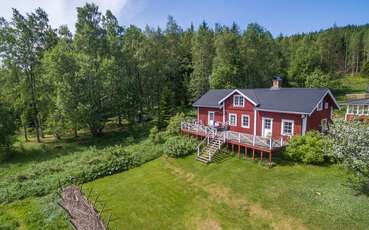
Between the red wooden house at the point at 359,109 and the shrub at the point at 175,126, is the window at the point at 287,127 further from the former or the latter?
the red wooden house at the point at 359,109

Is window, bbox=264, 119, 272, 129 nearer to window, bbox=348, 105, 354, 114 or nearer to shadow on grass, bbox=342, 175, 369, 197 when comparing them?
shadow on grass, bbox=342, 175, 369, 197

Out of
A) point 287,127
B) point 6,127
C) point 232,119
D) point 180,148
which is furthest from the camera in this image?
point 6,127

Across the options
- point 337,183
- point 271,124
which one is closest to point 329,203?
point 337,183

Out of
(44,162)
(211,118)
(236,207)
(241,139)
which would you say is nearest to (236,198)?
(236,207)

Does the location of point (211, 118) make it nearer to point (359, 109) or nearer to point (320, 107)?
point (320, 107)

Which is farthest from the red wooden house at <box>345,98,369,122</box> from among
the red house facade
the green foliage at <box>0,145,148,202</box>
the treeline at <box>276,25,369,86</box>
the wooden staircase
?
the green foliage at <box>0,145,148,202</box>
